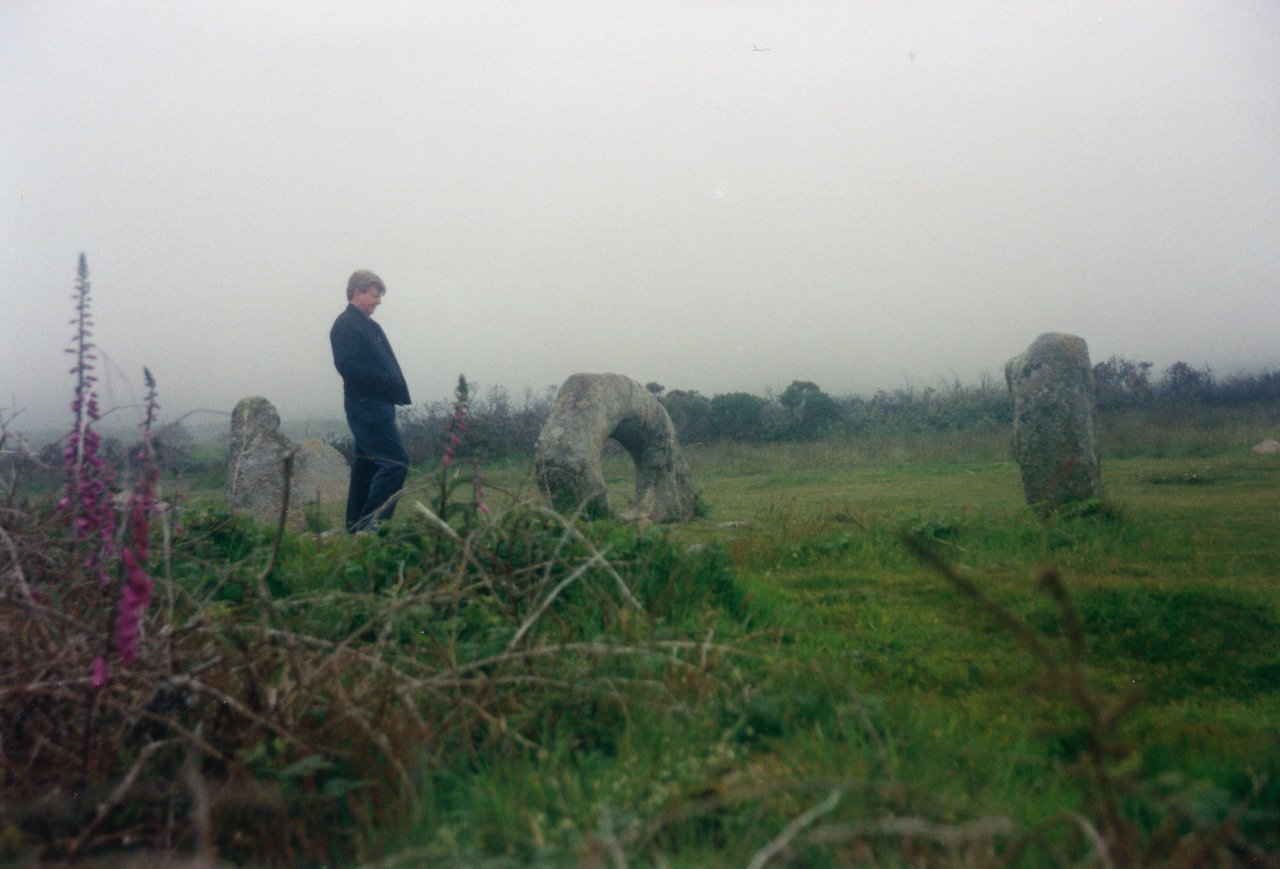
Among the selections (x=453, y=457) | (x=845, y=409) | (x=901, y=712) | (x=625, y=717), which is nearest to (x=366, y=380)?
(x=453, y=457)

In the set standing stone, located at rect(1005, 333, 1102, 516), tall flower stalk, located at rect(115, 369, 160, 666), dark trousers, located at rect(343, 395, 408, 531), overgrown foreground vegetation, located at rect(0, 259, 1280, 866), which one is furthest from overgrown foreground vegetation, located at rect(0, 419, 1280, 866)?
standing stone, located at rect(1005, 333, 1102, 516)

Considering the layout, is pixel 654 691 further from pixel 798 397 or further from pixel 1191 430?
pixel 798 397

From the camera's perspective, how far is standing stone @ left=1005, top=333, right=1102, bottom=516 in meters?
7.70

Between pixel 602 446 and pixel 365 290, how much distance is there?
322 centimetres

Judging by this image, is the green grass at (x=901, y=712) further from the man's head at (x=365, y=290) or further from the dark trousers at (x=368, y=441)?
the man's head at (x=365, y=290)

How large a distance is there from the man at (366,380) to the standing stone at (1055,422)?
542 cm

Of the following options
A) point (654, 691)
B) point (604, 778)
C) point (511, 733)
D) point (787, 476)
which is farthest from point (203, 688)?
point (787, 476)

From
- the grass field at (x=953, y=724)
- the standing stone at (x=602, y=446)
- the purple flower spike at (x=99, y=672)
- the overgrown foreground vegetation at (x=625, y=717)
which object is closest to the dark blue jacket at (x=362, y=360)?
the standing stone at (x=602, y=446)

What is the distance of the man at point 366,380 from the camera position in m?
7.32

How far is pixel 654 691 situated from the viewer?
2.71 meters

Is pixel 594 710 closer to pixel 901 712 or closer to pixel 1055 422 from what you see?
pixel 901 712

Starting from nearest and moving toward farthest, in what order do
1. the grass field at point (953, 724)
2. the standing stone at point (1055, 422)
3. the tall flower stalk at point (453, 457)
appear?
the grass field at point (953, 724) < the tall flower stalk at point (453, 457) < the standing stone at point (1055, 422)

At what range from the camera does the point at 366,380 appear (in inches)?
289

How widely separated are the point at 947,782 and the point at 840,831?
682 millimetres
